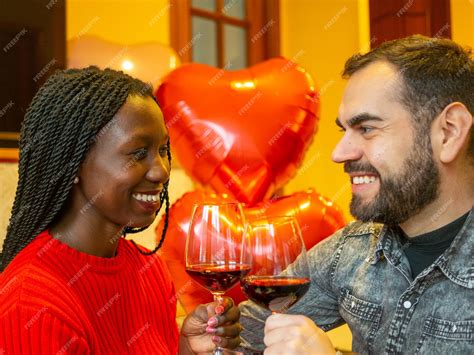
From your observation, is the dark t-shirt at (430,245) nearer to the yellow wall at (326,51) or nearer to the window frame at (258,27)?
the yellow wall at (326,51)

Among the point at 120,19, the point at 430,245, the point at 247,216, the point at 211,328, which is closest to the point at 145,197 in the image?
the point at 211,328

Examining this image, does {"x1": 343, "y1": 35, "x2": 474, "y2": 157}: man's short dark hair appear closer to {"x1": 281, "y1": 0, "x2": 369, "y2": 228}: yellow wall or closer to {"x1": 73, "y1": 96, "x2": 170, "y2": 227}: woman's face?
{"x1": 73, "y1": 96, "x2": 170, "y2": 227}: woman's face

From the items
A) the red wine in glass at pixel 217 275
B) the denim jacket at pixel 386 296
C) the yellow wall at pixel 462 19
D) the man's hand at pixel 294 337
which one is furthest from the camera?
the yellow wall at pixel 462 19

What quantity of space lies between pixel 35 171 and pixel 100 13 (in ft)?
5.69

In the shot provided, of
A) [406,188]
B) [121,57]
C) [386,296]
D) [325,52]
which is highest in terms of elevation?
[325,52]

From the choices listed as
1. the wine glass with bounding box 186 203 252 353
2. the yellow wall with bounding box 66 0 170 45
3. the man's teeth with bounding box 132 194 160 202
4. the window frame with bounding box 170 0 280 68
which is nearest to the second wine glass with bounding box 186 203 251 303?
the wine glass with bounding box 186 203 252 353

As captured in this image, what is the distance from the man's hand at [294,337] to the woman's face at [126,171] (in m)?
0.36

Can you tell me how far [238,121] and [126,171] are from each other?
1.08 meters

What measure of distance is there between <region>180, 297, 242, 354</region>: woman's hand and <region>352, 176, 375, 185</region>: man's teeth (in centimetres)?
40

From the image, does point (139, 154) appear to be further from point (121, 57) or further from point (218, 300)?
point (121, 57)

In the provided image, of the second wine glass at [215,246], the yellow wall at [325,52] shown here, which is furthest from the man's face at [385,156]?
the yellow wall at [325,52]

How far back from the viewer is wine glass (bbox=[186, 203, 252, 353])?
1.07m

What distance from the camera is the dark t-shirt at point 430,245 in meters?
1.31

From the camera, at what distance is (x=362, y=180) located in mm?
1333
